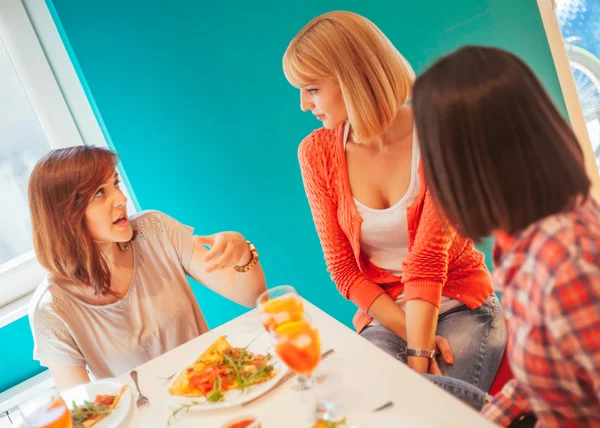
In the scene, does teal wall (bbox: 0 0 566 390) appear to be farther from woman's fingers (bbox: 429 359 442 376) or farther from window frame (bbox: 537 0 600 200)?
woman's fingers (bbox: 429 359 442 376)

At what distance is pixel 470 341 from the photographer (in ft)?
4.99

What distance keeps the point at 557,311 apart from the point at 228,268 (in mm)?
1144

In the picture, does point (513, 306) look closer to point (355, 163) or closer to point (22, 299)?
point (355, 163)

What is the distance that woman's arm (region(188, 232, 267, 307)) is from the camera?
5.04 ft

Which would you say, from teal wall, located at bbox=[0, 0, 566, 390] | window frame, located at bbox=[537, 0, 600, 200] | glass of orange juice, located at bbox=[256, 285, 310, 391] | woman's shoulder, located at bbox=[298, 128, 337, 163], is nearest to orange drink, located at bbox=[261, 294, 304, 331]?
glass of orange juice, located at bbox=[256, 285, 310, 391]

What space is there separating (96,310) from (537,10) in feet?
8.52

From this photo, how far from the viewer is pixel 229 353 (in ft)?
4.19

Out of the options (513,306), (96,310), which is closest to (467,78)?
(513,306)

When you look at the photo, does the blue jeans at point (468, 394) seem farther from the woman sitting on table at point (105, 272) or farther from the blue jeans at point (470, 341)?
the woman sitting on table at point (105, 272)

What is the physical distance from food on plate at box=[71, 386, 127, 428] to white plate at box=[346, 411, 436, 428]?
57 cm

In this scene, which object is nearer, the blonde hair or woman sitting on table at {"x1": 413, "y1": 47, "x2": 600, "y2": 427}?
woman sitting on table at {"x1": 413, "y1": 47, "x2": 600, "y2": 427}

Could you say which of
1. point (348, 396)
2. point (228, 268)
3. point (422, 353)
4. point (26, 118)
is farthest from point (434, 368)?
point (26, 118)

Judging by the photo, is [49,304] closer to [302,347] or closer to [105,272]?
[105,272]

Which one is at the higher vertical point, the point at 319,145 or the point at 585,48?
the point at 319,145
